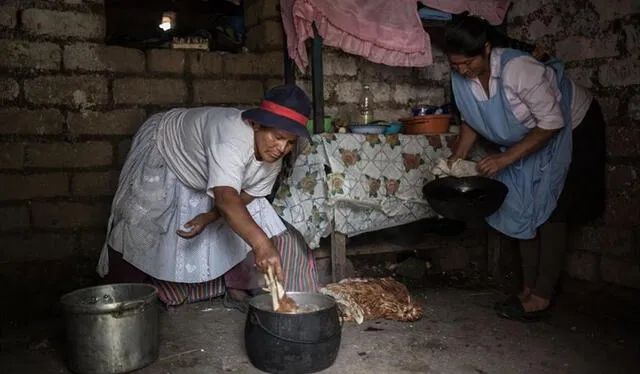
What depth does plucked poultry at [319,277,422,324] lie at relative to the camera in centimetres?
343

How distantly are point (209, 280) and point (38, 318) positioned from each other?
3.47 feet

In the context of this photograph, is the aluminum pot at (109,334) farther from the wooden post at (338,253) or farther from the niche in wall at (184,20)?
the niche in wall at (184,20)

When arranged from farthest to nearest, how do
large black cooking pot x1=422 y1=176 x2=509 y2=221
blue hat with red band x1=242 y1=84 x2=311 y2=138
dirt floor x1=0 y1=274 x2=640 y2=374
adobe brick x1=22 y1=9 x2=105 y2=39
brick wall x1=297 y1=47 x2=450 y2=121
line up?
brick wall x1=297 y1=47 x2=450 y2=121 < adobe brick x1=22 y1=9 x2=105 y2=39 < large black cooking pot x1=422 y1=176 x2=509 y2=221 < dirt floor x1=0 y1=274 x2=640 y2=374 < blue hat with red band x1=242 y1=84 x2=311 y2=138

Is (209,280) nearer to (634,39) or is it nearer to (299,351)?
(299,351)

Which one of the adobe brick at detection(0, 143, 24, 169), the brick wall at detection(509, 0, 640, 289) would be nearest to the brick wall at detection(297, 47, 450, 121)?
the brick wall at detection(509, 0, 640, 289)

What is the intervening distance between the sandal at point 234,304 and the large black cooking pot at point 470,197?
4.36ft

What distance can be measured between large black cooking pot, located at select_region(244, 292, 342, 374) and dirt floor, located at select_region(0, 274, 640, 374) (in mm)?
175

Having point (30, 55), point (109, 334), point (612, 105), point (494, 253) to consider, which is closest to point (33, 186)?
point (30, 55)

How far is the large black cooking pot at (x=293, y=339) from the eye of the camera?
2.46 meters

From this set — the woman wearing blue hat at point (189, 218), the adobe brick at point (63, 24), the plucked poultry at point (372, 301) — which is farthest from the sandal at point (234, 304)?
the adobe brick at point (63, 24)

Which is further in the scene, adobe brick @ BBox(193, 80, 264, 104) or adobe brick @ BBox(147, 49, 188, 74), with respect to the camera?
adobe brick @ BBox(193, 80, 264, 104)

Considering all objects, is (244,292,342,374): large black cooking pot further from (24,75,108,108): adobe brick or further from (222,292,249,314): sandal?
(24,75,108,108): adobe brick

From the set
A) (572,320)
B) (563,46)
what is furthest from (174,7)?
(572,320)

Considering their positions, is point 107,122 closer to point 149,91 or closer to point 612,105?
point 149,91
